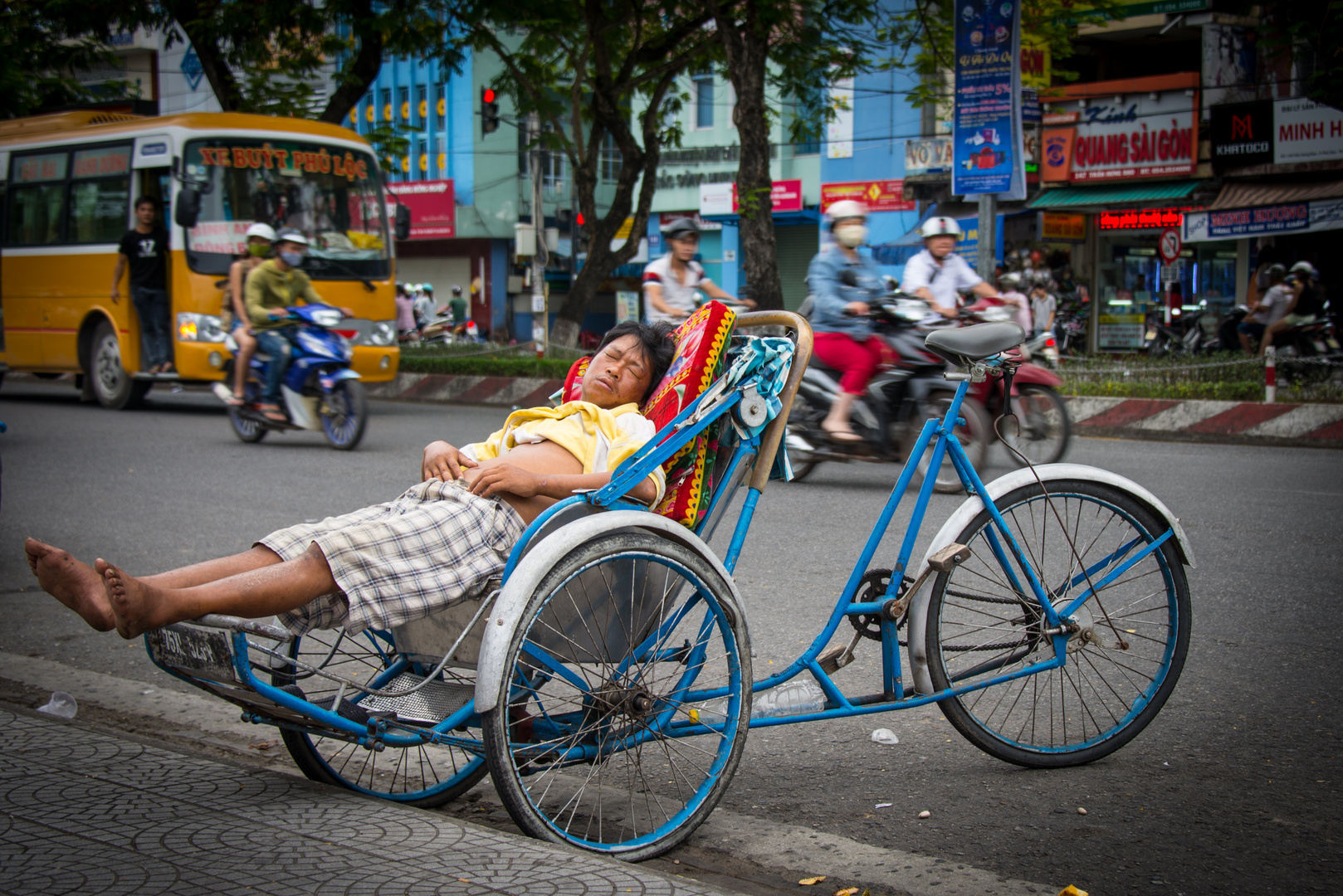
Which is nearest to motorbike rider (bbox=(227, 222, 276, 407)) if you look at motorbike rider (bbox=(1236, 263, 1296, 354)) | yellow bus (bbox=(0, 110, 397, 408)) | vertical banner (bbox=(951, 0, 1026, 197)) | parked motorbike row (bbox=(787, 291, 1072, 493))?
yellow bus (bbox=(0, 110, 397, 408))

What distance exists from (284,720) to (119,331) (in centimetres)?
A: 1248

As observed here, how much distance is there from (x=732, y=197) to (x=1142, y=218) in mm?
12339

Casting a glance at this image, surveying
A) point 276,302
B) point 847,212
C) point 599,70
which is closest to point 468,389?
point 599,70

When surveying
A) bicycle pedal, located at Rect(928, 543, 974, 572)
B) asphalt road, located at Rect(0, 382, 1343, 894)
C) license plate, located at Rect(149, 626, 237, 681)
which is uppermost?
bicycle pedal, located at Rect(928, 543, 974, 572)

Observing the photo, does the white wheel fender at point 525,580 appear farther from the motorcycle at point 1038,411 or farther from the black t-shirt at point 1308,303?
the black t-shirt at point 1308,303

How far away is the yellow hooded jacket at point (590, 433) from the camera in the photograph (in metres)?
2.89

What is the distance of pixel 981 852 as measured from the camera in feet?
8.50

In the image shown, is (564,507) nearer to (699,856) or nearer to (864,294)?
(699,856)

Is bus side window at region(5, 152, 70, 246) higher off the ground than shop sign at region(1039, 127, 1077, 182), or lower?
lower

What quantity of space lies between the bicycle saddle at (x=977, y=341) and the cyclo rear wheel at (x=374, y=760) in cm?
138

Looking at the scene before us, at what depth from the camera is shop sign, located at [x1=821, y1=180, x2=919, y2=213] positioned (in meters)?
27.9

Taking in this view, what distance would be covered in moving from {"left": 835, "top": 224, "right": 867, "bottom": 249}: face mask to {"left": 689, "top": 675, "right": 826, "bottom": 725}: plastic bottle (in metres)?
5.49

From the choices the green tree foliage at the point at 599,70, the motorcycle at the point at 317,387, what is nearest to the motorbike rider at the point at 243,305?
the motorcycle at the point at 317,387

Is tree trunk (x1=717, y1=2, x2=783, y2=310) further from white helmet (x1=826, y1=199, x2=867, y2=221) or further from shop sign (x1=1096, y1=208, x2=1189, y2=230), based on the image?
shop sign (x1=1096, y1=208, x2=1189, y2=230)
